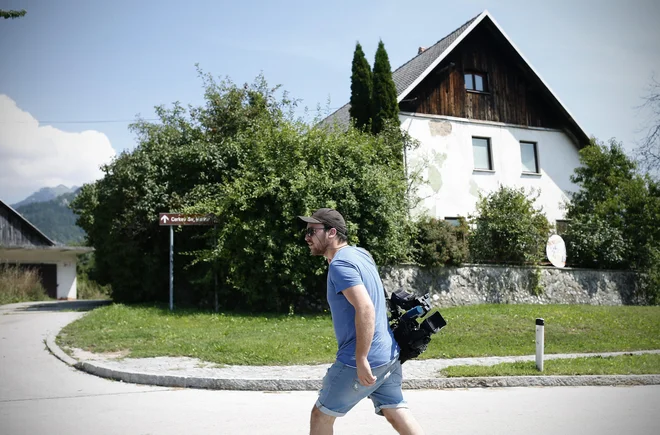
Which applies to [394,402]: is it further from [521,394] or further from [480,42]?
[480,42]

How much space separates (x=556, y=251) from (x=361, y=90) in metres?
8.93

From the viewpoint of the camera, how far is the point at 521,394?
768cm

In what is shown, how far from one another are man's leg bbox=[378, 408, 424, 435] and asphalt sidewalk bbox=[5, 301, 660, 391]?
14.2 feet

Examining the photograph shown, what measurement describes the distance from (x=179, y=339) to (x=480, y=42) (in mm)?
19534

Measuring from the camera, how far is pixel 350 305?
366 centimetres

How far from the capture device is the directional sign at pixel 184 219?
15.6 metres

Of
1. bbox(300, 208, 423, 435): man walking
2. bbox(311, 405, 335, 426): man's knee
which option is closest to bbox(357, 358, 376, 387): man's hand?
bbox(300, 208, 423, 435): man walking

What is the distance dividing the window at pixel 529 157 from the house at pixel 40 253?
84.6 feet

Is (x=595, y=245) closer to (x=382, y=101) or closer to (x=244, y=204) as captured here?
(x=382, y=101)

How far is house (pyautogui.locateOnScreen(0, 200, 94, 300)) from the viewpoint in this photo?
35.4 meters

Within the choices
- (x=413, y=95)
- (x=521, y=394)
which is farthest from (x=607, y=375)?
(x=413, y=95)

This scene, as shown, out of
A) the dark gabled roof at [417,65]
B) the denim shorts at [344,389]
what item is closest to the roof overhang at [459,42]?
the dark gabled roof at [417,65]

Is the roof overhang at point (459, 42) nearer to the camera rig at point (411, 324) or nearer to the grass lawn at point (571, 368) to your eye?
the grass lawn at point (571, 368)

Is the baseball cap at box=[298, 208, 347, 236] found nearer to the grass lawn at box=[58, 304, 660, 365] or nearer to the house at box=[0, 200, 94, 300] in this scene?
the grass lawn at box=[58, 304, 660, 365]
